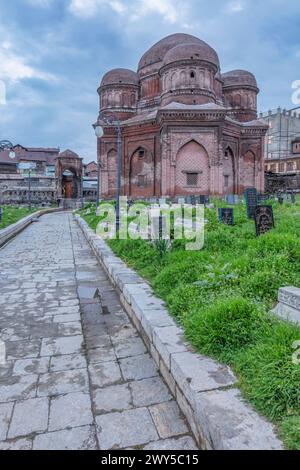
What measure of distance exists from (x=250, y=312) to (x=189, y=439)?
1328 mm

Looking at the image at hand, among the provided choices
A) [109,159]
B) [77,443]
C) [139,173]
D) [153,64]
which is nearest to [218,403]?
[77,443]

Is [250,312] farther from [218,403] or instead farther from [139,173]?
[139,173]

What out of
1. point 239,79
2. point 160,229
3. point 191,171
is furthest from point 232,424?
point 239,79

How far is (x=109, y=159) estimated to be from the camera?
32.7 metres

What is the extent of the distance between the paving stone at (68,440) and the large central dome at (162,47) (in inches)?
1337

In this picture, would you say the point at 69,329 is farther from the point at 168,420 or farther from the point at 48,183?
the point at 48,183

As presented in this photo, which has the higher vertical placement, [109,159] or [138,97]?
[138,97]

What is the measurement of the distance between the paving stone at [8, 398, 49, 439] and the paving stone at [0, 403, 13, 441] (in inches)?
1.4

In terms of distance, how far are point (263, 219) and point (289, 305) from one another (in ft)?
13.2

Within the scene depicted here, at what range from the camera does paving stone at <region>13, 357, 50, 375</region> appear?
3.35m

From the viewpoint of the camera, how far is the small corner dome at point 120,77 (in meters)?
32.8

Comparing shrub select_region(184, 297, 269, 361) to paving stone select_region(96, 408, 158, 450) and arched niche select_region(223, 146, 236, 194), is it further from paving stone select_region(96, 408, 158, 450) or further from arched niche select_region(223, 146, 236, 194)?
arched niche select_region(223, 146, 236, 194)

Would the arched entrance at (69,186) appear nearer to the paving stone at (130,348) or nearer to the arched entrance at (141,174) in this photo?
the arched entrance at (141,174)

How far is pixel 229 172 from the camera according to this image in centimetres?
2897
